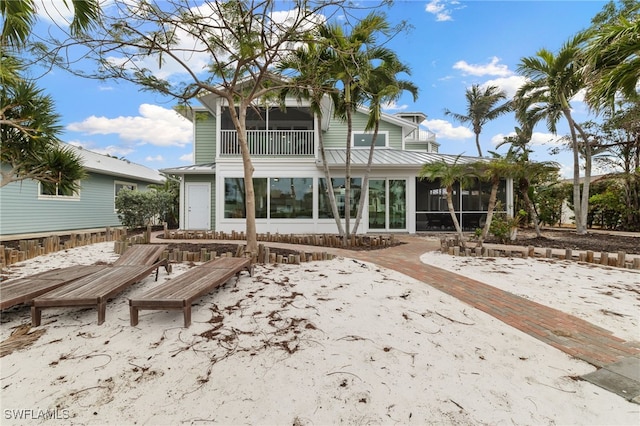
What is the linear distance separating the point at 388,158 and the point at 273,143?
495 centimetres

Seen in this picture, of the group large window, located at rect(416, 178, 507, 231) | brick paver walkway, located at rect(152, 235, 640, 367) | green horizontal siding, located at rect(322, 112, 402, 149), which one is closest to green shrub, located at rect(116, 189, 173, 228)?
green horizontal siding, located at rect(322, 112, 402, 149)

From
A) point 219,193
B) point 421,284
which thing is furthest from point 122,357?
point 219,193

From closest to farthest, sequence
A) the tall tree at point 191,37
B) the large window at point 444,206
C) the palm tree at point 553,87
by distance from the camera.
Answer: the tall tree at point 191,37 < the palm tree at point 553,87 < the large window at point 444,206

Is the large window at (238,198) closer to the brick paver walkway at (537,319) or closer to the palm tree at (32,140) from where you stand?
the palm tree at (32,140)

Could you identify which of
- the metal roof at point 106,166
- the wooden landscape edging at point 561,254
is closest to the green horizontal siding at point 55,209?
the metal roof at point 106,166

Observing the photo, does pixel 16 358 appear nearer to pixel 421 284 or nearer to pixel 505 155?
pixel 421 284

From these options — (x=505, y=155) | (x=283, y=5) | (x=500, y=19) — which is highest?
(x=500, y=19)

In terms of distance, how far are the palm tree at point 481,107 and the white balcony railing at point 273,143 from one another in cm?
1523

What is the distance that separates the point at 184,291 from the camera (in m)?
3.09

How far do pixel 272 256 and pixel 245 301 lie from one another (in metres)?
2.11

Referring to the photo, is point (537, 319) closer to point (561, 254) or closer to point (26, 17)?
point (561, 254)

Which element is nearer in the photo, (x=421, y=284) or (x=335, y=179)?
(x=421, y=284)

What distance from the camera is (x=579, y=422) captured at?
1.81 meters

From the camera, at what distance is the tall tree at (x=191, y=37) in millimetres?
4551
